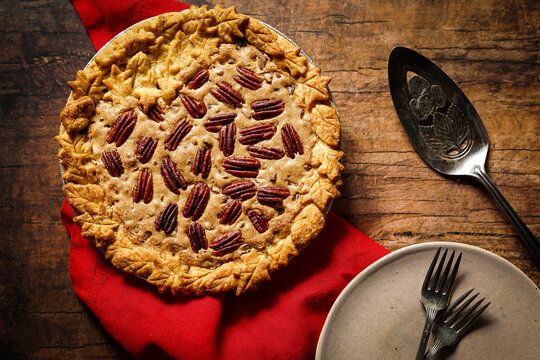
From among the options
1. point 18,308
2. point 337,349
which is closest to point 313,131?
point 337,349

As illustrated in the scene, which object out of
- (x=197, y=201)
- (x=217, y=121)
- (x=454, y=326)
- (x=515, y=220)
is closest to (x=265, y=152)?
(x=217, y=121)

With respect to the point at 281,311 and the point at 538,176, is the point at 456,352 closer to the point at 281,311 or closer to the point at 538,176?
the point at 281,311

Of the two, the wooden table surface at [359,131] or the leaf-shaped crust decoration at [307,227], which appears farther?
the wooden table surface at [359,131]

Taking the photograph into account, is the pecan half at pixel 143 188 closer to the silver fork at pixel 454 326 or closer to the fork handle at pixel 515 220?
the silver fork at pixel 454 326

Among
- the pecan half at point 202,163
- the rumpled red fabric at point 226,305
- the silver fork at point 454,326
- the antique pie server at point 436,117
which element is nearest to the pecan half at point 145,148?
the pecan half at point 202,163

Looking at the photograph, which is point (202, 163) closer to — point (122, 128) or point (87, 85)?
point (122, 128)

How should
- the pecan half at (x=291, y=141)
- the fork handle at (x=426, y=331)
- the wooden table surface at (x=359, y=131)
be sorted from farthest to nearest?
the wooden table surface at (x=359, y=131) < the pecan half at (x=291, y=141) < the fork handle at (x=426, y=331)

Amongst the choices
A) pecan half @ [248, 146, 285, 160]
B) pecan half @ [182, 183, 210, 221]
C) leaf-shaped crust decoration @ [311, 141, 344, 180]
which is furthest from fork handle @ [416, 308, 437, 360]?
pecan half @ [182, 183, 210, 221]
